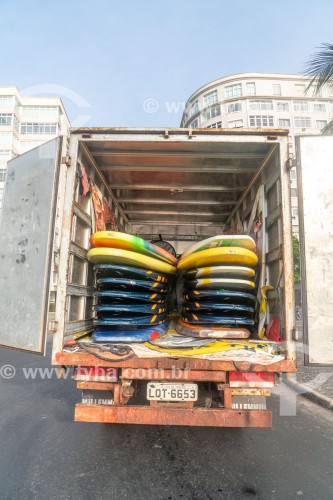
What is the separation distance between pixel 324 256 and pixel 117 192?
3.01 metres

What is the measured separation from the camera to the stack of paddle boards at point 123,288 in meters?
2.80

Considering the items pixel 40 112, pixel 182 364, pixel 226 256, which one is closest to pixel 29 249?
pixel 182 364

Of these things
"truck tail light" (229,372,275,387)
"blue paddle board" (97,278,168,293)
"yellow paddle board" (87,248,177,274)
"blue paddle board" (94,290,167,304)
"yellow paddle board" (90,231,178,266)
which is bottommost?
"truck tail light" (229,372,275,387)

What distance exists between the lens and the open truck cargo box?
2.30 m

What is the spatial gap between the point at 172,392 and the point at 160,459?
852mm

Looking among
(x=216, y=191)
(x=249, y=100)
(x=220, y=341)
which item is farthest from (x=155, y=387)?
(x=249, y=100)

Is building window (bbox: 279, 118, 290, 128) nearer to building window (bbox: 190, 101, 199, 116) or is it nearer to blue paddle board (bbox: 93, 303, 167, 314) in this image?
building window (bbox: 190, 101, 199, 116)

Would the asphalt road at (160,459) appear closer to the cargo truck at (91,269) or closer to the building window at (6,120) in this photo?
the cargo truck at (91,269)

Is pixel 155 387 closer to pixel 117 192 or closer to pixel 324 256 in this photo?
pixel 324 256

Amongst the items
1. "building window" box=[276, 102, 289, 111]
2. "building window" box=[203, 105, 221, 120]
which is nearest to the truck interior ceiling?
"building window" box=[203, 105, 221, 120]

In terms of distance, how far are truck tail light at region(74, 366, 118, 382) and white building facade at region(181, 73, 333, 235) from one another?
3975 centimetres

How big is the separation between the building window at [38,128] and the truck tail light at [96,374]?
36.7 m

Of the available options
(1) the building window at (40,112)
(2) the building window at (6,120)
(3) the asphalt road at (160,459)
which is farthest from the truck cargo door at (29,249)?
(1) the building window at (40,112)

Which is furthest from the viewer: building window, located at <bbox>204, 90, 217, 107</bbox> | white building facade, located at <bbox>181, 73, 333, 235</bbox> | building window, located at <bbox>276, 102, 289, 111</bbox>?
building window, located at <bbox>204, 90, 217, 107</bbox>
